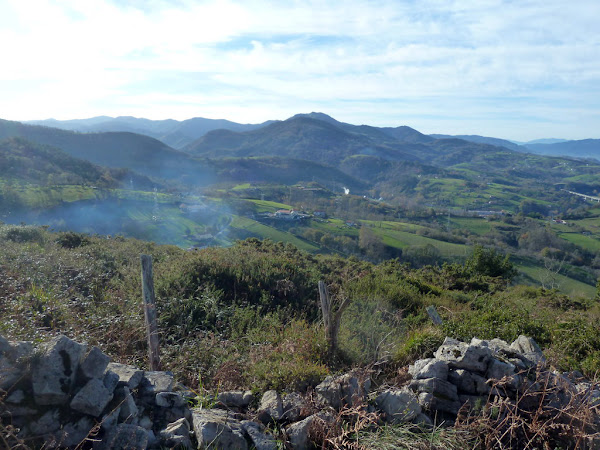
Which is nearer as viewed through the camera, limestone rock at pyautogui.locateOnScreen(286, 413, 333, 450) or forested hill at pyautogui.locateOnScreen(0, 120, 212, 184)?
limestone rock at pyautogui.locateOnScreen(286, 413, 333, 450)

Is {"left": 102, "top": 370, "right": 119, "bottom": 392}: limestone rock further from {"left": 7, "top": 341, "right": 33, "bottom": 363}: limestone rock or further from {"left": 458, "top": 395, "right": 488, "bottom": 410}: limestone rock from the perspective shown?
{"left": 458, "top": 395, "right": 488, "bottom": 410}: limestone rock

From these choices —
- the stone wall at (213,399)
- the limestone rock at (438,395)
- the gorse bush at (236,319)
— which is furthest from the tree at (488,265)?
the limestone rock at (438,395)

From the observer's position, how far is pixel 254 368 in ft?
14.7

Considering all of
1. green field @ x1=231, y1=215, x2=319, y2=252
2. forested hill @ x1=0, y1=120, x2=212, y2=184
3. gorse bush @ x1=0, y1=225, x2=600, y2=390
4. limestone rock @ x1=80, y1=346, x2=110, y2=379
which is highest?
forested hill @ x1=0, y1=120, x2=212, y2=184

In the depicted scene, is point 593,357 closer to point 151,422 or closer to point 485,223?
point 151,422

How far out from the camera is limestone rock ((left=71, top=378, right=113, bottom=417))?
2979 millimetres

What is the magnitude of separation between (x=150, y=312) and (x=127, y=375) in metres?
1.56

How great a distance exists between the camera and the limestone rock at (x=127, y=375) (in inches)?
137

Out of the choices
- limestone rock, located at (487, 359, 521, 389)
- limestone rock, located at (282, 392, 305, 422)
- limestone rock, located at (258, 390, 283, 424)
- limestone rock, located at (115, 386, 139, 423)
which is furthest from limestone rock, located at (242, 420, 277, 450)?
limestone rock, located at (487, 359, 521, 389)

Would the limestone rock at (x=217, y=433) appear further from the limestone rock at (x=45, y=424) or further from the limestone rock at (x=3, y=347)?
the limestone rock at (x=3, y=347)

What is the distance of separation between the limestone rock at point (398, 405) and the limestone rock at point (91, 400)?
2.84m

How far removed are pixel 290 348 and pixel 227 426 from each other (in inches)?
66.3

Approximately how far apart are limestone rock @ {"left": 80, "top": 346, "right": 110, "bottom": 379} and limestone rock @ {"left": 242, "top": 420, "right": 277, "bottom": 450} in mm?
1490

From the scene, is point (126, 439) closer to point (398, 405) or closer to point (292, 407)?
point (292, 407)
